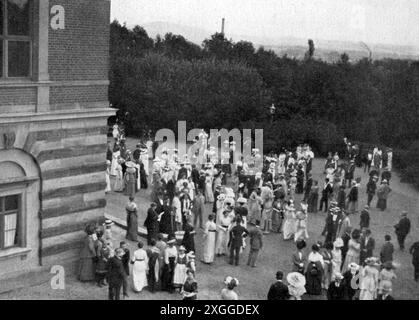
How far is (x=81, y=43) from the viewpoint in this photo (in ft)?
54.7

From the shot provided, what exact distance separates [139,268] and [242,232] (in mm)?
3871

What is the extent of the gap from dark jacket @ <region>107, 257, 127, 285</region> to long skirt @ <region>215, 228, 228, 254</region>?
5098mm

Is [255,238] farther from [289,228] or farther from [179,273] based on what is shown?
[289,228]

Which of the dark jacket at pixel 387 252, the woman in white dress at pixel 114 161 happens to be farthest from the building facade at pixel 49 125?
the woman in white dress at pixel 114 161

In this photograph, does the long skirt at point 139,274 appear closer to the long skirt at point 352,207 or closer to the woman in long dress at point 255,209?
the woman in long dress at point 255,209

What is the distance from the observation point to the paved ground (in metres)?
16.0

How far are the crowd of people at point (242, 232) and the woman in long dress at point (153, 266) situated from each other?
3 centimetres

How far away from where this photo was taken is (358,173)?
117 feet

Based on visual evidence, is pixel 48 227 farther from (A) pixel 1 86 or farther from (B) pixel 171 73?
(B) pixel 171 73

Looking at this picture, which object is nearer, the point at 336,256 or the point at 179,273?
the point at 179,273

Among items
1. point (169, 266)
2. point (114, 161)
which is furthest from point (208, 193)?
point (169, 266)

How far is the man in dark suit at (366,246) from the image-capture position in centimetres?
1744

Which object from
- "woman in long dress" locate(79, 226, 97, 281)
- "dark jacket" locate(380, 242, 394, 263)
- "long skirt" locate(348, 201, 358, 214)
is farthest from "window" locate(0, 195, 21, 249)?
"long skirt" locate(348, 201, 358, 214)
